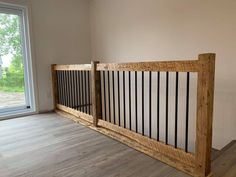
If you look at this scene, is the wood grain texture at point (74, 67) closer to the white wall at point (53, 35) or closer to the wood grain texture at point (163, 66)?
the white wall at point (53, 35)

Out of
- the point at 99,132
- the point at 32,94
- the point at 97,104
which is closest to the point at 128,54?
the point at 97,104

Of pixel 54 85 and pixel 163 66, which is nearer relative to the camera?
pixel 163 66

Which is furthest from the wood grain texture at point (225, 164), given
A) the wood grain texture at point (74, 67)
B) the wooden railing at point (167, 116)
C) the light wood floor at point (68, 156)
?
the wood grain texture at point (74, 67)

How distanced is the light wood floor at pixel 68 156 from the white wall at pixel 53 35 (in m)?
1.22

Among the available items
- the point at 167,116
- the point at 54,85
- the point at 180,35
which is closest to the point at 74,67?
the point at 54,85

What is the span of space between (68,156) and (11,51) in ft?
7.91

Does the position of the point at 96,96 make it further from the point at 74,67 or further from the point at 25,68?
the point at 25,68

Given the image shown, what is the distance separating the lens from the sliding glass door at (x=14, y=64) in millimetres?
3406

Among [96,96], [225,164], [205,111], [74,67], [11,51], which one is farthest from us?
[11,51]

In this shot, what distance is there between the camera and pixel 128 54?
142 inches

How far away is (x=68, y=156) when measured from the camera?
1996mm

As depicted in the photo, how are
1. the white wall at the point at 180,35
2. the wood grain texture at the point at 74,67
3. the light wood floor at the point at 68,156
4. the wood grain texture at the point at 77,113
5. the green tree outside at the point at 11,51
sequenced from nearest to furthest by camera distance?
the light wood floor at the point at 68,156 → the white wall at the point at 180,35 → the wood grain texture at the point at 74,67 → the wood grain texture at the point at 77,113 → the green tree outside at the point at 11,51

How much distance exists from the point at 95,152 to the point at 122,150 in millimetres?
281

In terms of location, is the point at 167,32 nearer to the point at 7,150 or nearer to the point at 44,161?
the point at 44,161
